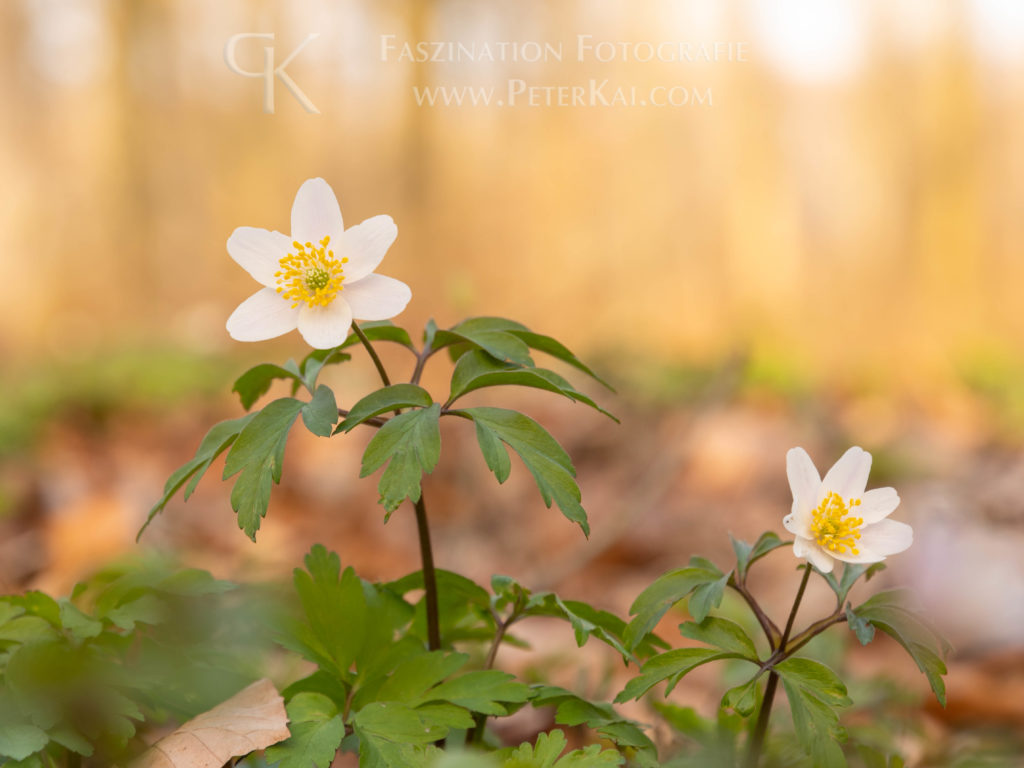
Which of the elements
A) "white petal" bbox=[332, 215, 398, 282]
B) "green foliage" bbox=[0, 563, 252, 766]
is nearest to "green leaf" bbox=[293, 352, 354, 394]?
"white petal" bbox=[332, 215, 398, 282]

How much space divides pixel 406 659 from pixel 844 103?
6.11 metres

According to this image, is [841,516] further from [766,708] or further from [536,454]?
[536,454]

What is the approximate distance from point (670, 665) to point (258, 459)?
0.56m

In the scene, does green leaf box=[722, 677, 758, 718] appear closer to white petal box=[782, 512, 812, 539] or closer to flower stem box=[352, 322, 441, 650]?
white petal box=[782, 512, 812, 539]

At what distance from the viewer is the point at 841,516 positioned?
39.9 inches

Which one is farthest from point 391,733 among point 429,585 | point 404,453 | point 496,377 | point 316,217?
point 316,217

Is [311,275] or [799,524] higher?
[311,275]

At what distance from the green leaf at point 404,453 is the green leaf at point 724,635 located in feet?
1.25

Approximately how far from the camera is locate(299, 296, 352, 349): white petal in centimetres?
98

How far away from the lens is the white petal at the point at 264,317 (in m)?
1.00

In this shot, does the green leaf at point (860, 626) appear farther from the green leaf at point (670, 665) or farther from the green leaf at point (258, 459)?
Answer: the green leaf at point (258, 459)

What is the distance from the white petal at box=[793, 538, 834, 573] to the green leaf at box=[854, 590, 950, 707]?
9cm

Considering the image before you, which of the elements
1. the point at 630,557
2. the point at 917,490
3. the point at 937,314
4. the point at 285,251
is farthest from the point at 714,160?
the point at 285,251

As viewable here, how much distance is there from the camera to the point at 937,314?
613cm
